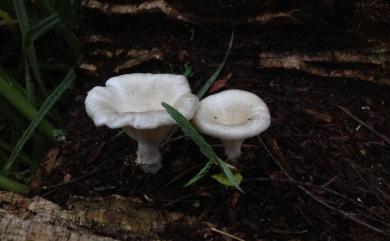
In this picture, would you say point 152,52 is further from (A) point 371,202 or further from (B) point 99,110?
(A) point 371,202

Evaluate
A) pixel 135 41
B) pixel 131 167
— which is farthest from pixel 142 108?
pixel 135 41

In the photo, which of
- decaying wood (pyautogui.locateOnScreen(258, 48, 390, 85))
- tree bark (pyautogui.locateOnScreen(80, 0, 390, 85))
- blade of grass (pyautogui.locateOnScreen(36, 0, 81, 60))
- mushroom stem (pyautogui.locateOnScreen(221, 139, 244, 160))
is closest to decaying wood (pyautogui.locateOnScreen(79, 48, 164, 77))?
tree bark (pyautogui.locateOnScreen(80, 0, 390, 85))

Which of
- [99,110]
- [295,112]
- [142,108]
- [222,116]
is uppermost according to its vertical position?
[99,110]

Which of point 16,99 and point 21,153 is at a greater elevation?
point 16,99

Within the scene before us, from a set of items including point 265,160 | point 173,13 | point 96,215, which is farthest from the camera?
point 173,13

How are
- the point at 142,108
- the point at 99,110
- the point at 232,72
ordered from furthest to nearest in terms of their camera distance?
the point at 232,72 < the point at 142,108 < the point at 99,110

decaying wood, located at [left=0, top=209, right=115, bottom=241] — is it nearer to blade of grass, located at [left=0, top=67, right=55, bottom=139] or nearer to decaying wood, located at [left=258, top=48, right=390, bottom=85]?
blade of grass, located at [left=0, top=67, right=55, bottom=139]

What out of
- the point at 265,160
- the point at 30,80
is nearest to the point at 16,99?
the point at 30,80

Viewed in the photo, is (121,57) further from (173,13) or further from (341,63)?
(341,63)
